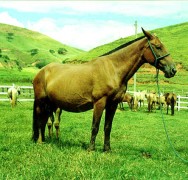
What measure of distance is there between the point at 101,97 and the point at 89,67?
0.94 meters

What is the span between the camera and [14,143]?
364 inches

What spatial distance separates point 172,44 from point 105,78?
103 m

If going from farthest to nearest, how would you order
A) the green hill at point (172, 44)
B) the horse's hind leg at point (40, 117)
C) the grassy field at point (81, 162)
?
the green hill at point (172, 44) → the horse's hind leg at point (40, 117) → the grassy field at point (81, 162)

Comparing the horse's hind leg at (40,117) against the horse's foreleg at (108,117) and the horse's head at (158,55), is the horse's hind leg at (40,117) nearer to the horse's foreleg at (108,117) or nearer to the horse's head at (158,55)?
the horse's foreleg at (108,117)

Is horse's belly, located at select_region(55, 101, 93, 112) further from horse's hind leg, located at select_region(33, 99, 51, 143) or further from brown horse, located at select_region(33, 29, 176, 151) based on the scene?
horse's hind leg, located at select_region(33, 99, 51, 143)

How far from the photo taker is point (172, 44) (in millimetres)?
107750

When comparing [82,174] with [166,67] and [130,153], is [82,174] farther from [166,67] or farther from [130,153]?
[166,67]

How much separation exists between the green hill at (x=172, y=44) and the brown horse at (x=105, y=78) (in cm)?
8124

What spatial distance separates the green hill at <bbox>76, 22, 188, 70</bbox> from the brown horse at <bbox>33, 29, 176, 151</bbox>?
81240 mm

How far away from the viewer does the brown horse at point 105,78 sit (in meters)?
8.30

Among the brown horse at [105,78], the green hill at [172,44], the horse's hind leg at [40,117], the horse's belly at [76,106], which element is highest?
the green hill at [172,44]

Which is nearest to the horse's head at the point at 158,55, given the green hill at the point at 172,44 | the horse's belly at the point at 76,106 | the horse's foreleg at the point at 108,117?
the horse's foreleg at the point at 108,117

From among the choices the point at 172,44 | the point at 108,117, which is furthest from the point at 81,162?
the point at 172,44

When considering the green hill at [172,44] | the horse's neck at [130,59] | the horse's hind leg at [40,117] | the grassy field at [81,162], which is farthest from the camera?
the green hill at [172,44]
